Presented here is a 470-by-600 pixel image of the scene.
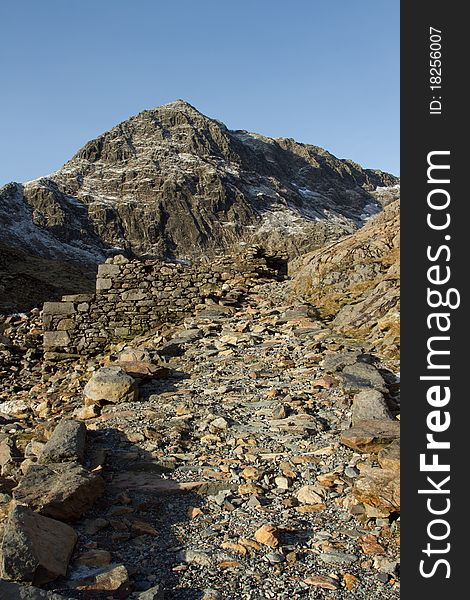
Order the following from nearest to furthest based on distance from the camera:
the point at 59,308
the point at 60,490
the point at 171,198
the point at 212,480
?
the point at 60,490
the point at 212,480
the point at 59,308
the point at 171,198

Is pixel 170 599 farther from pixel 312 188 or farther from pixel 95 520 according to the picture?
pixel 312 188

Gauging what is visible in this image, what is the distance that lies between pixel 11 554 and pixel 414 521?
8.21 feet

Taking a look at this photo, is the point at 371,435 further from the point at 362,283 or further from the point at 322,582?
the point at 362,283

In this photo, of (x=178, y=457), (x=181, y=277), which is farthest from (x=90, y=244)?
(x=178, y=457)

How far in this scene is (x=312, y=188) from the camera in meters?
145

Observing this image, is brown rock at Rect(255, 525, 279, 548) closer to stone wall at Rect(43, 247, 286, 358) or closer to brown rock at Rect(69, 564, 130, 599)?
brown rock at Rect(69, 564, 130, 599)

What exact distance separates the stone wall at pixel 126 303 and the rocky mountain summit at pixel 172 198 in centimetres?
5184

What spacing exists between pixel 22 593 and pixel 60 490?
1.30 meters

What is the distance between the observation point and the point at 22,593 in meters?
2.82

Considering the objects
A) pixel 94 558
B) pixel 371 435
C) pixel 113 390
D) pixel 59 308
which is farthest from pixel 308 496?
pixel 59 308

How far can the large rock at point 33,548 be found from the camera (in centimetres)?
310

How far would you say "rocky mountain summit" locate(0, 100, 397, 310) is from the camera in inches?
3214

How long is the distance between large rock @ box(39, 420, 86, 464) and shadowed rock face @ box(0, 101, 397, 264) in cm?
6002

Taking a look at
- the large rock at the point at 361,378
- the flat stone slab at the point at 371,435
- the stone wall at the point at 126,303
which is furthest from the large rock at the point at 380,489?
the stone wall at the point at 126,303
